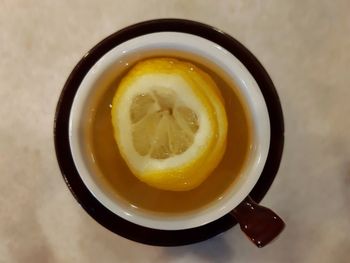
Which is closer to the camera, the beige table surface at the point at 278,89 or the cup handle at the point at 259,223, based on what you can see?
the cup handle at the point at 259,223

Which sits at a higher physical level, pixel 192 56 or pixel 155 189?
pixel 192 56

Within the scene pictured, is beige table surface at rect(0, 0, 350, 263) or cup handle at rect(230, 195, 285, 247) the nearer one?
cup handle at rect(230, 195, 285, 247)

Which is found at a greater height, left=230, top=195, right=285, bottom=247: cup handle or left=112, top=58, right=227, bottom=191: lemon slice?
left=112, top=58, right=227, bottom=191: lemon slice

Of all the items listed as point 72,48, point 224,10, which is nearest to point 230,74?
point 224,10

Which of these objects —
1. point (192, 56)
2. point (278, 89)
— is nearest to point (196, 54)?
point (192, 56)

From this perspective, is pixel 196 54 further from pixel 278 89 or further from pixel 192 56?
pixel 278 89
